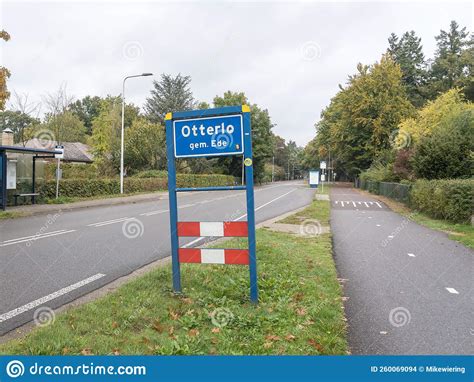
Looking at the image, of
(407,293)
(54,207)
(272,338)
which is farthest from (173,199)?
(54,207)

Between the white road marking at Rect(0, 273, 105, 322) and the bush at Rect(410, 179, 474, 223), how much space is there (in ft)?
42.2

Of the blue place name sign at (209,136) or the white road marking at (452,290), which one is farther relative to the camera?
the white road marking at (452,290)

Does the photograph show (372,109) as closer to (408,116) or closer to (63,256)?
(408,116)

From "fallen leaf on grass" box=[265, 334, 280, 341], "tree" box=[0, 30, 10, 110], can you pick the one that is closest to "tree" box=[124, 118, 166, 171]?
"tree" box=[0, 30, 10, 110]

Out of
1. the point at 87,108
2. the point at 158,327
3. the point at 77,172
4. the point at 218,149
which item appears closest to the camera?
the point at 158,327

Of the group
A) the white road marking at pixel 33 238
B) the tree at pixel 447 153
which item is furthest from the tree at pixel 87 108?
the white road marking at pixel 33 238

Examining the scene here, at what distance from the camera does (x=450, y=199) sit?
1448cm

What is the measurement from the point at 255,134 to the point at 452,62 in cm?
3376

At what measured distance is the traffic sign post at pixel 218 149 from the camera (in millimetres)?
4859

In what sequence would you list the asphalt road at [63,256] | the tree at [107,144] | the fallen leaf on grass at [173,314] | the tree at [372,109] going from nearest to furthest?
1. the fallen leaf on grass at [173,314]
2. the asphalt road at [63,256]
3. the tree at [107,144]
4. the tree at [372,109]

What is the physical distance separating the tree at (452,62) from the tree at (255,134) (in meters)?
26.5

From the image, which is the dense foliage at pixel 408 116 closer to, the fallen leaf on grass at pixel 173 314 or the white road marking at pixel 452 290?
the white road marking at pixel 452 290

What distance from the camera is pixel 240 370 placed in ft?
10.6

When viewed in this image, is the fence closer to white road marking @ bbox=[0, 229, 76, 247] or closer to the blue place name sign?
white road marking @ bbox=[0, 229, 76, 247]
